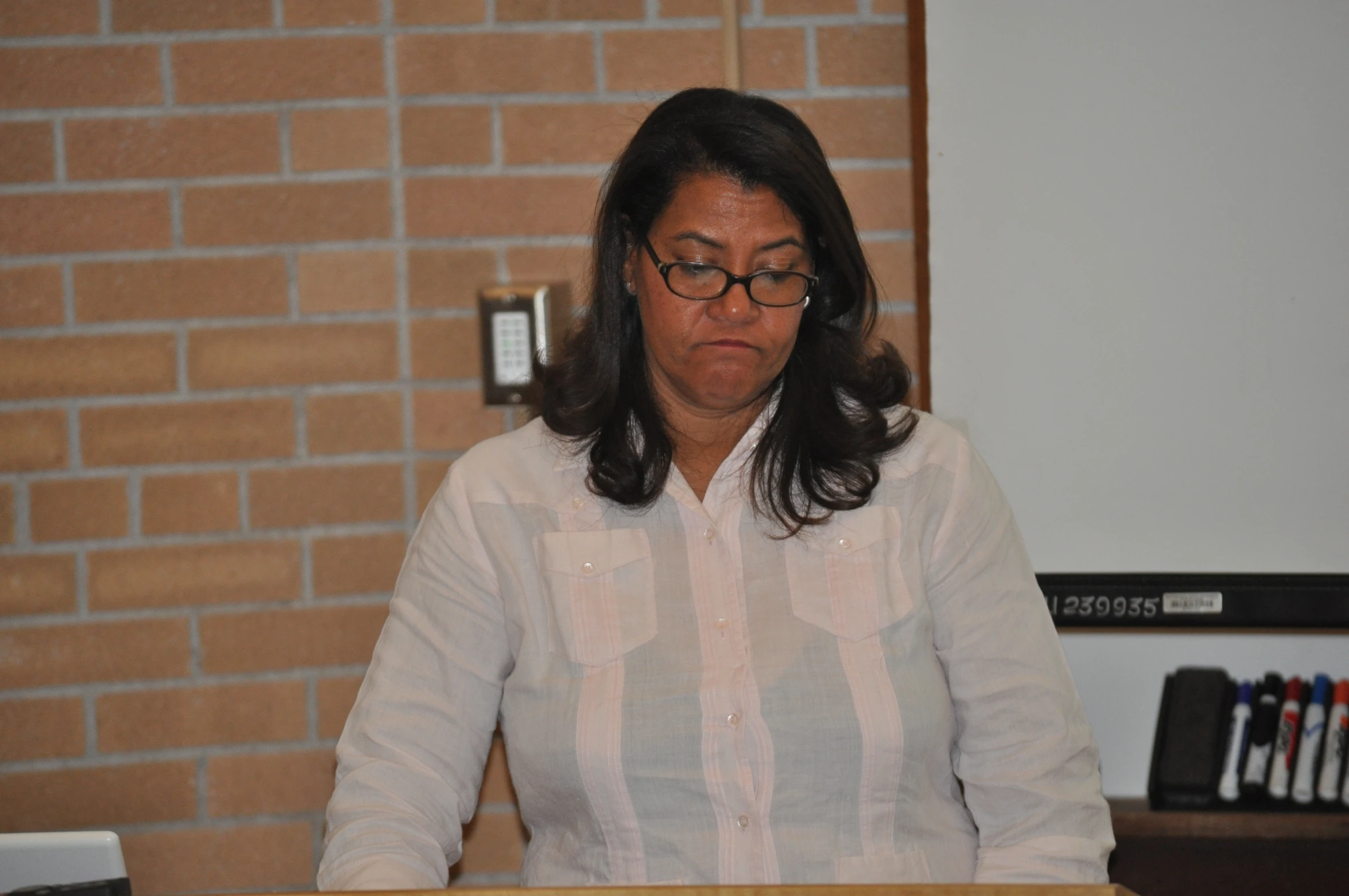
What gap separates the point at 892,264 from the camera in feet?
5.91

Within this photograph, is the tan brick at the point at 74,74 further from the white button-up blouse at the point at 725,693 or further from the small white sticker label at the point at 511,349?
the white button-up blouse at the point at 725,693

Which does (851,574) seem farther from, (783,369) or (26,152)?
(26,152)

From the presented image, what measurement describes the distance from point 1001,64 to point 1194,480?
2.06 feet

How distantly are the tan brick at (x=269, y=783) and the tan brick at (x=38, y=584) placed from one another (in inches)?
12.6

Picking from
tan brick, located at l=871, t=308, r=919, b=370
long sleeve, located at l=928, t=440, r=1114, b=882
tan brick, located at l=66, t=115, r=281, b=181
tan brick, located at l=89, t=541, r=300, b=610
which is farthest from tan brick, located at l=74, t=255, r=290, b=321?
long sleeve, located at l=928, t=440, r=1114, b=882

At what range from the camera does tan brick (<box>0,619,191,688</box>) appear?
1777 mm

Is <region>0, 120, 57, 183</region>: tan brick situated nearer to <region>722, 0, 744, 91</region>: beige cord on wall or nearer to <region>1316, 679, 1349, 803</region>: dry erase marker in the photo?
<region>722, 0, 744, 91</region>: beige cord on wall

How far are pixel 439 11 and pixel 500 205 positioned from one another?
28cm

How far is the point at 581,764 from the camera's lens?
134 centimetres

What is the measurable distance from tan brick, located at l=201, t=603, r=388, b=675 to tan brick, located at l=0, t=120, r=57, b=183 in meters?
0.67

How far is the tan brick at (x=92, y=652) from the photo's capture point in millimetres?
1777

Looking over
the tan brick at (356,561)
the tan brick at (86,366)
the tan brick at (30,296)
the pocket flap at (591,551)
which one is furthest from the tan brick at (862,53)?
the tan brick at (30,296)

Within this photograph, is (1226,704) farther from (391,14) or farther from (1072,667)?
(391,14)

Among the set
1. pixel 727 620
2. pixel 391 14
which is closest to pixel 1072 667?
pixel 727 620
